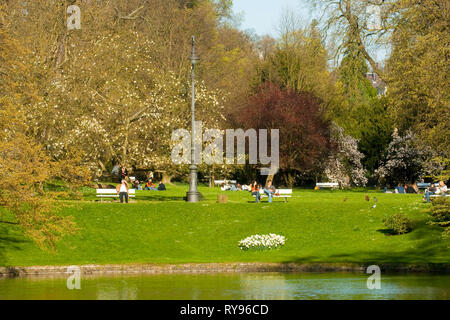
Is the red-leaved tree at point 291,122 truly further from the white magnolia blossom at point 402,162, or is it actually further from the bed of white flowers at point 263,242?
the bed of white flowers at point 263,242

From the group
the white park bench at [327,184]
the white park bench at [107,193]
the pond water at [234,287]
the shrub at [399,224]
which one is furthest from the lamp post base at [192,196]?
the white park bench at [327,184]

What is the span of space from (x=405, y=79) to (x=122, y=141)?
67.4ft

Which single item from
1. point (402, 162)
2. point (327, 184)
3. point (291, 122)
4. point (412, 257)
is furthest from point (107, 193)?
point (402, 162)

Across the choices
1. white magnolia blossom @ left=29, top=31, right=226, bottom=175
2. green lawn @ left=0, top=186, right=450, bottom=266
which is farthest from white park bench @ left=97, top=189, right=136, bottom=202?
white magnolia blossom @ left=29, top=31, right=226, bottom=175

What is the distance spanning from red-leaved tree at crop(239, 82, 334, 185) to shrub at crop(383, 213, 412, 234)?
37.3 meters

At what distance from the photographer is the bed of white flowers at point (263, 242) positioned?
114ft

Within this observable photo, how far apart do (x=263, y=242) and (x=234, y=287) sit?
378 inches

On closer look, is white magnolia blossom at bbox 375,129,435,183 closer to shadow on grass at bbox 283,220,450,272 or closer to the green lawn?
the green lawn

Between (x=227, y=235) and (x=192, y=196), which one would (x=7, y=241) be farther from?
(x=192, y=196)

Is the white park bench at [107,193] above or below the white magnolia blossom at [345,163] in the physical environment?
below

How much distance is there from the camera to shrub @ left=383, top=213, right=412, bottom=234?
36250mm

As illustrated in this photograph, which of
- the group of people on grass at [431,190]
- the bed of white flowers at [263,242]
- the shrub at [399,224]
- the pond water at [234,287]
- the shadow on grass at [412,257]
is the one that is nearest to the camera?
the pond water at [234,287]

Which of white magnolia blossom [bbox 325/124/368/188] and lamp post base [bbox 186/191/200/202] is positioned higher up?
white magnolia blossom [bbox 325/124/368/188]

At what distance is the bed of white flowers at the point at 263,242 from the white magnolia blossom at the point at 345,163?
42.7 meters
